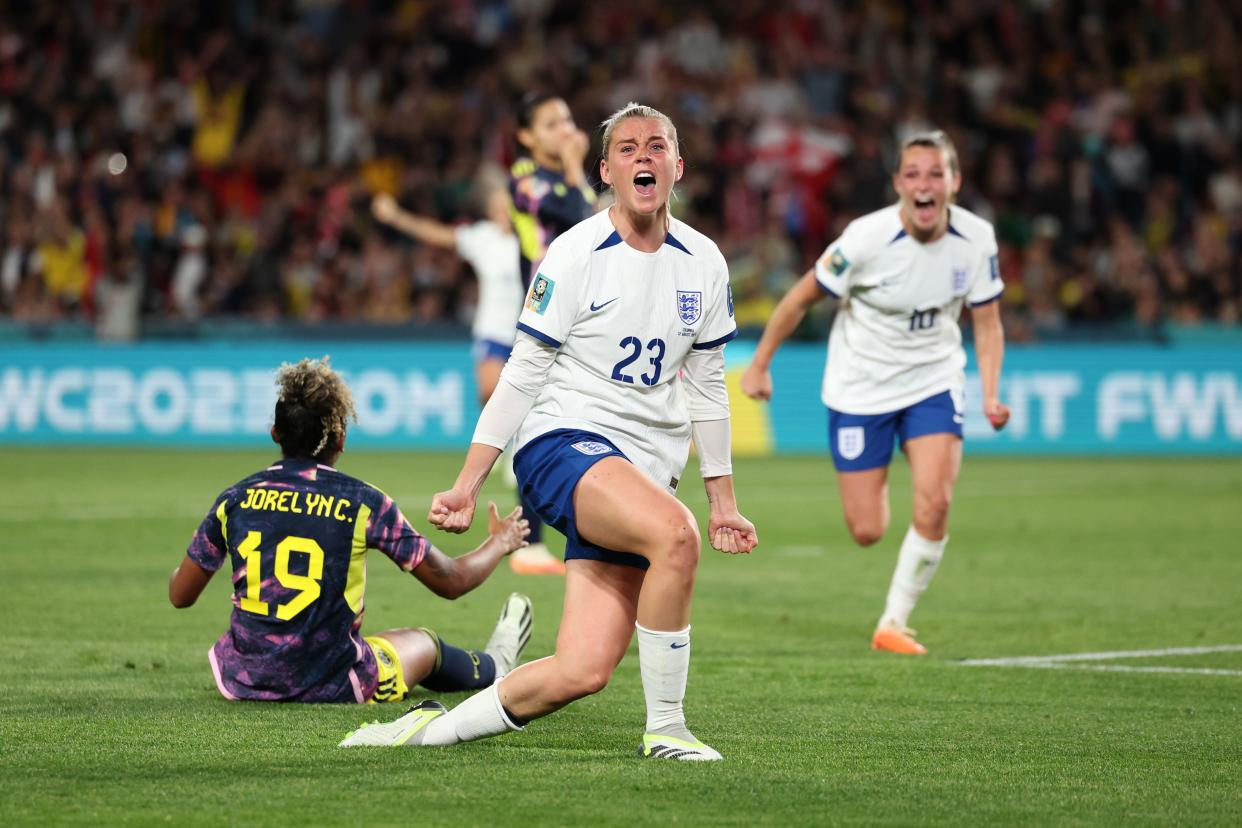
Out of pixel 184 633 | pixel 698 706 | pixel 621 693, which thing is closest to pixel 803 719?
pixel 698 706

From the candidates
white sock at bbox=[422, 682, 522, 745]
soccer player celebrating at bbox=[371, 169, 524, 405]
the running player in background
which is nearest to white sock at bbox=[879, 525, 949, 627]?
the running player in background

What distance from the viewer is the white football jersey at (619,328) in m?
5.78

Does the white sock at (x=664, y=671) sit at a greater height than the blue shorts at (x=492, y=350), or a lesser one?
lesser

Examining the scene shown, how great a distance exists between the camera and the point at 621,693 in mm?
7309

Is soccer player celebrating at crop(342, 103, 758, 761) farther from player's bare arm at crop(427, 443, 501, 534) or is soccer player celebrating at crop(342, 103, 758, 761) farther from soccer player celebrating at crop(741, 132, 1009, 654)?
soccer player celebrating at crop(741, 132, 1009, 654)

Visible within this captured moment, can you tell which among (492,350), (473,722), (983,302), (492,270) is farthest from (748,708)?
(492,270)

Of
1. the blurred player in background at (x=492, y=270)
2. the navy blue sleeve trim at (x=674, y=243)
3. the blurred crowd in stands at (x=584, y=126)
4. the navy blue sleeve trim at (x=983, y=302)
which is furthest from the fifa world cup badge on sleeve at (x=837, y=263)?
the blurred crowd in stands at (x=584, y=126)

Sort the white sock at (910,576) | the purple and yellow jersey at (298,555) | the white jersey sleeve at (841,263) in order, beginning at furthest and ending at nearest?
the white jersey sleeve at (841,263), the white sock at (910,576), the purple and yellow jersey at (298,555)

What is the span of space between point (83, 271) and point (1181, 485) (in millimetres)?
14092

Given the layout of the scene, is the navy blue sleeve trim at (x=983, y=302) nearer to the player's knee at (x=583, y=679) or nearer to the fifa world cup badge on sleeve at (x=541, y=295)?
the fifa world cup badge on sleeve at (x=541, y=295)

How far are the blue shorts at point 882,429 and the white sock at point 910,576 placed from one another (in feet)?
1.54

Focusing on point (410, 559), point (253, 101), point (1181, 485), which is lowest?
point (1181, 485)

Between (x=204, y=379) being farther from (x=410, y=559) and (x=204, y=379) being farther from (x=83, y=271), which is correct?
(x=410, y=559)

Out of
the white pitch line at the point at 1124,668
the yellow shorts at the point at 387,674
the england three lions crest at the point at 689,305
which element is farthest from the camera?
the white pitch line at the point at 1124,668
